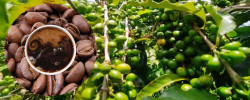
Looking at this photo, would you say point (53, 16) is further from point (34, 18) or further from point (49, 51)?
point (49, 51)

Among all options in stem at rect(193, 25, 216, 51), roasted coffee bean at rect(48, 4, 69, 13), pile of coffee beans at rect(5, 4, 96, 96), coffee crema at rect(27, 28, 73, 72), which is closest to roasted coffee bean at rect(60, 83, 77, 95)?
pile of coffee beans at rect(5, 4, 96, 96)

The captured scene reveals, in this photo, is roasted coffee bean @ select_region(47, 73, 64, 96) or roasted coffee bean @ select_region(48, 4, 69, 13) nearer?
roasted coffee bean @ select_region(47, 73, 64, 96)

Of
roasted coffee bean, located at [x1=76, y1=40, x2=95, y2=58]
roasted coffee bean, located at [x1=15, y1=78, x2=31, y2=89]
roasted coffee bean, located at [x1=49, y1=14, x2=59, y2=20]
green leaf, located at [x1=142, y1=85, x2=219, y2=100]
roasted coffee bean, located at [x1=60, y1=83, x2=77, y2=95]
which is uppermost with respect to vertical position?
roasted coffee bean, located at [x1=49, y1=14, x2=59, y2=20]

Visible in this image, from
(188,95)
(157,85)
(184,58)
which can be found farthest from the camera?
(184,58)

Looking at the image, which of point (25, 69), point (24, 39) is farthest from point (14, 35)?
point (25, 69)

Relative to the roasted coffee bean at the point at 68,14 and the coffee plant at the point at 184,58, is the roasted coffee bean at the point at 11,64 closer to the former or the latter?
the coffee plant at the point at 184,58

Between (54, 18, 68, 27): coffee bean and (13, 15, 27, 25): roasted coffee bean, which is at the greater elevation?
(13, 15, 27, 25): roasted coffee bean

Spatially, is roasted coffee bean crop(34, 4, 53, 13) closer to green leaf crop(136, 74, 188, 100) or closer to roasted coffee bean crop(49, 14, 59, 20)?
roasted coffee bean crop(49, 14, 59, 20)
